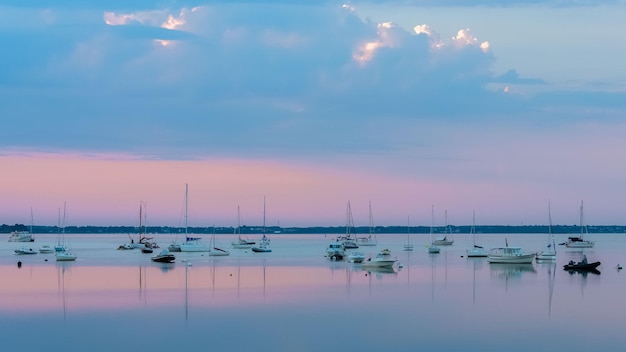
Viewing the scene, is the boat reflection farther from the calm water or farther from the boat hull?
the boat hull

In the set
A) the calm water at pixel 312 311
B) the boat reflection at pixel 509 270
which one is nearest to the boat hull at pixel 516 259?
the boat reflection at pixel 509 270

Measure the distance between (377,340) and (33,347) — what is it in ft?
46.6

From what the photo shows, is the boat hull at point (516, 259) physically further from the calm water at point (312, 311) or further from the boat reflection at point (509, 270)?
the calm water at point (312, 311)

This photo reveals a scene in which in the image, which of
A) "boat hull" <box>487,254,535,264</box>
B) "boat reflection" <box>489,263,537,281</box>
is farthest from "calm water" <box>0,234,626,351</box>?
"boat hull" <box>487,254,535,264</box>

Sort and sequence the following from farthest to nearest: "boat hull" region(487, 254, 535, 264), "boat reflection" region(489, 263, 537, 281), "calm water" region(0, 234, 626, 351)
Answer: "boat hull" region(487, 254, 535, 264)
"boat reflection" region(489, 263, 537, 281)
"calm water" region(0, 234, 626, 351)

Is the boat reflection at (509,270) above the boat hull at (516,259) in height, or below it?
below

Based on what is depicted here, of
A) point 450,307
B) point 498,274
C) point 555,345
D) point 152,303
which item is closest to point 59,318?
point 152,303

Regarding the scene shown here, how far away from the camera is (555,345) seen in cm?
3456

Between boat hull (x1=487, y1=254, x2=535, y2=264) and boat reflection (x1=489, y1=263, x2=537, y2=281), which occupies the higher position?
boat hull (x1=487, y1=254, x2=535, y2=264)

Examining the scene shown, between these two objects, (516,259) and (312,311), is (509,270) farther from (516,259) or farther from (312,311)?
(312,311)

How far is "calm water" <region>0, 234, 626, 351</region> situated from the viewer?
35.5 metres

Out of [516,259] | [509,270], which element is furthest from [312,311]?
[516,259]

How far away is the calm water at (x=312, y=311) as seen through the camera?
35.5 m

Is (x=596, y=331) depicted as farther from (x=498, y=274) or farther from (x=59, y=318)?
(x=498, y=274)
